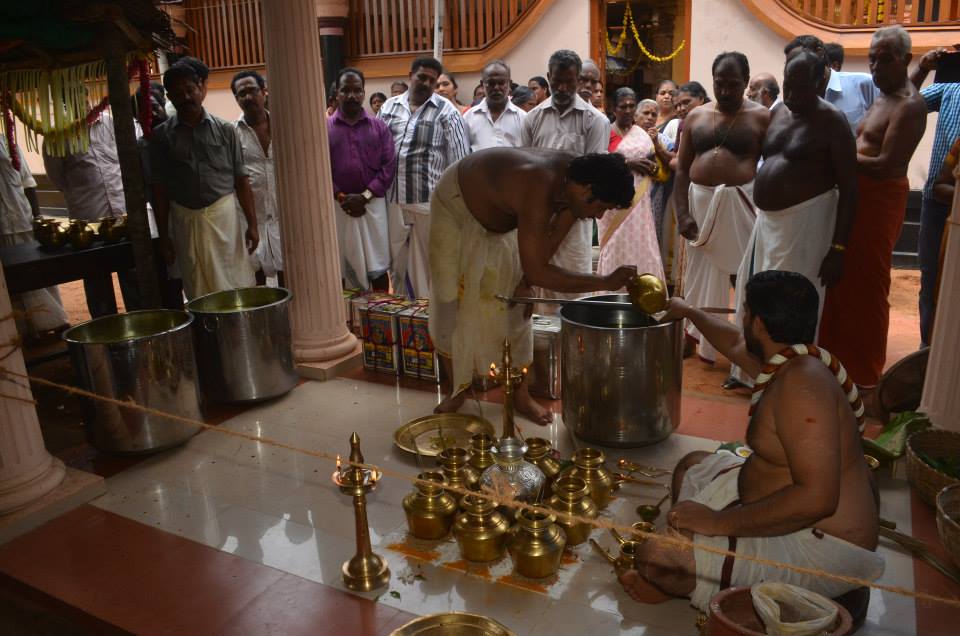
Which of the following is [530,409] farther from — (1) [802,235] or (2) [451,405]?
(1) [802,235]

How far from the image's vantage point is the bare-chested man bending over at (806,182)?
4.02 meters

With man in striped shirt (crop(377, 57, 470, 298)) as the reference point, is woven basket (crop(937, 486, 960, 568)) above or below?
below

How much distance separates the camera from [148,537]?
3236 mm

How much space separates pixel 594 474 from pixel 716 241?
252 cm

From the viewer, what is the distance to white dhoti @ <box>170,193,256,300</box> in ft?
17.4

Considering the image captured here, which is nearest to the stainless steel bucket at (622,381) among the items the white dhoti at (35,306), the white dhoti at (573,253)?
the white dhoti at (573,253)

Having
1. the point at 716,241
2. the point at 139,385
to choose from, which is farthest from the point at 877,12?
the point at 139,385

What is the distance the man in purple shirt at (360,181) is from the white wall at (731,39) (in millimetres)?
5192

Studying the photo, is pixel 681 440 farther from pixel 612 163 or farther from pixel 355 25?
pixel 355 25

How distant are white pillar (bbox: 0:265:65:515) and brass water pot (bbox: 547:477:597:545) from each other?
235 centimetres

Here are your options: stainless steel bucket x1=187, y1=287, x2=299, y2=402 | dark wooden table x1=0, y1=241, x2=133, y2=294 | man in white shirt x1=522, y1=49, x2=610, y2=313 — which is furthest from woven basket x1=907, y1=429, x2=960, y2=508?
dark wooden table x1=0, y1=241, x2=133, y2=294

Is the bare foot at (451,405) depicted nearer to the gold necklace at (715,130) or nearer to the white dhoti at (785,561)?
the white dhoti at (785,561)

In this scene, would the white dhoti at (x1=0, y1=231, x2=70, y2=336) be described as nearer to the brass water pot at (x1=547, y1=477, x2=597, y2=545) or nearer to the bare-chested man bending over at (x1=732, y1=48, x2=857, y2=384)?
the brass water pot at (x1=547, y1=477, x2=597, y2=545)

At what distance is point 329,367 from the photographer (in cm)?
508
